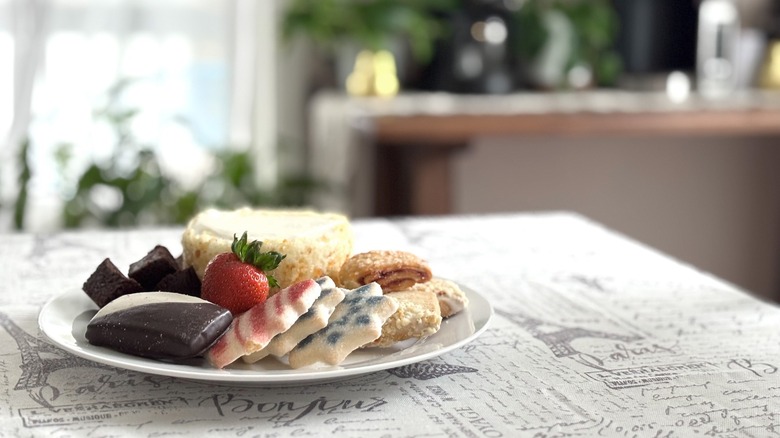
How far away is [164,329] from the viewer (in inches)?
26.5

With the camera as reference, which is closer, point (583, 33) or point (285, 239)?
point (285, 239)

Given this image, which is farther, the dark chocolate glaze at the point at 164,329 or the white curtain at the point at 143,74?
the white curtain at the point at 143,74

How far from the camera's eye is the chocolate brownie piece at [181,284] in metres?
0.80

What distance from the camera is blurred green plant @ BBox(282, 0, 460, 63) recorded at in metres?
3.10

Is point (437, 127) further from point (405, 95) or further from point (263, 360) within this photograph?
point (263, 360)

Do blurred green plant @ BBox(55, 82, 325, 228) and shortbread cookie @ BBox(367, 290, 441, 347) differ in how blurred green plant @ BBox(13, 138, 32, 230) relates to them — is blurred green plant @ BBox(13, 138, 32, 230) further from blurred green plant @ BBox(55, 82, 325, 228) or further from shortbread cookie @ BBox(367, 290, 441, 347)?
shortbread cookie @ BBox(367, 290, 441, 347)

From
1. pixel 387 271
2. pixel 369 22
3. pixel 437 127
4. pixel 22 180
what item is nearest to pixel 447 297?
pixel 387 271

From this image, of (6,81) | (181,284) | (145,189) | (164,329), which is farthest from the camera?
(6,81)

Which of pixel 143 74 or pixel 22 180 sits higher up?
pixel 143 74

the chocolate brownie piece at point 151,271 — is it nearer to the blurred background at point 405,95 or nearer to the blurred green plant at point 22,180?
the blurred green plant at point 22,180

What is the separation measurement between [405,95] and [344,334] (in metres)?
2.60

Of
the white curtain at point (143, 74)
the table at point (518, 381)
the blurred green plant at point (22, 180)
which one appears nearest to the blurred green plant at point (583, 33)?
the white curtain at point (143, 74)

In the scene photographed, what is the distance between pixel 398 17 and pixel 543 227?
1.81m

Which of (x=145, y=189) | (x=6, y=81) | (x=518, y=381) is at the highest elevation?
(x=6, y=81)
